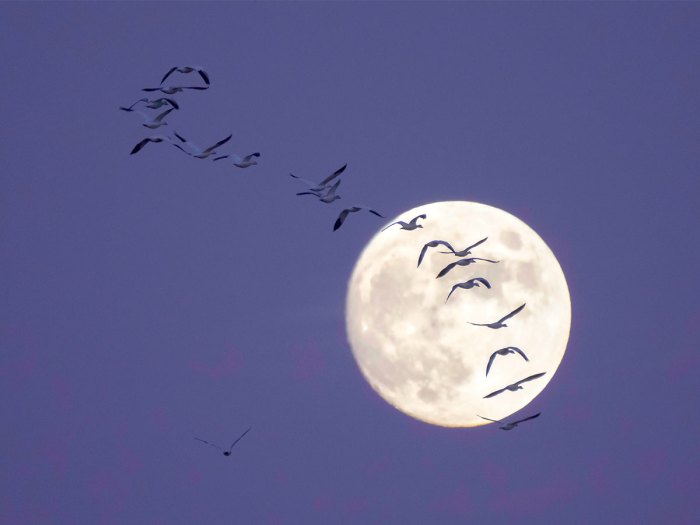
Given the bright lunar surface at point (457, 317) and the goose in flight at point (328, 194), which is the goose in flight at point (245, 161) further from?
the bright lunar surface at point (457, 317)

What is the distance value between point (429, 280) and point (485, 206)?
4447 mm

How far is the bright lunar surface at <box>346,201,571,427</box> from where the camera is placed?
50.2 m

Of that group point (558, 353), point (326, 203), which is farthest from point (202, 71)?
point (558, 353)

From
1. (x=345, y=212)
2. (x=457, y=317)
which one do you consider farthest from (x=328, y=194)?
(x=457, y=317)

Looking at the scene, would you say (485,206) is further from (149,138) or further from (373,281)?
(149,138)

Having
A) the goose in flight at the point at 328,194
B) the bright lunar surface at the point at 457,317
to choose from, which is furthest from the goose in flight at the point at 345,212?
the bright lunar surface at the point at 457,317

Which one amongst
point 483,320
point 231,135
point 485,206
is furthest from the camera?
point 485,206

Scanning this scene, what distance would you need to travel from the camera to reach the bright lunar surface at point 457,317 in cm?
5019

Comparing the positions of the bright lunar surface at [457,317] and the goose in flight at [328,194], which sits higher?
the bright lunar surface at [457,317]

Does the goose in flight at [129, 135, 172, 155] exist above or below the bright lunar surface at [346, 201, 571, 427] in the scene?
below

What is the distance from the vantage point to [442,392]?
Answer: 166ft

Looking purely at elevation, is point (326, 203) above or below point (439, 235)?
below

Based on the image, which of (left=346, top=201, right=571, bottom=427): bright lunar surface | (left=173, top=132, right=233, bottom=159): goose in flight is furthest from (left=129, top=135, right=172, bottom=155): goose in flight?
(left=346, top=201, right=571, bottom=427): bright lunar surface

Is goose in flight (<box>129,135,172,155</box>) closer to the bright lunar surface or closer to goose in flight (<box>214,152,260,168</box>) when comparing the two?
goose in flight (<box>214,152,260,168</box>)
